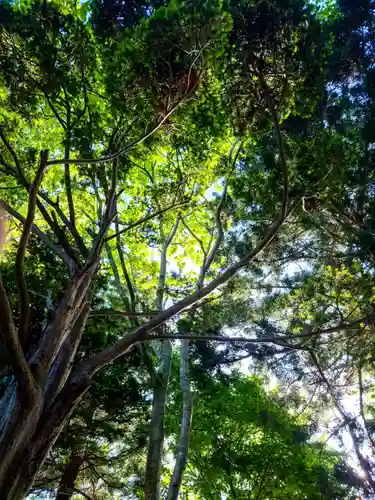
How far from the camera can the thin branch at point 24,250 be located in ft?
7.97

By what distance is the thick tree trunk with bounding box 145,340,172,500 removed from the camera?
4.41 meters

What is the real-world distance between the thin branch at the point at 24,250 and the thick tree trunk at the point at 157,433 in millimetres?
2805

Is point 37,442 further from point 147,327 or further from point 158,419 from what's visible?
point 158,419

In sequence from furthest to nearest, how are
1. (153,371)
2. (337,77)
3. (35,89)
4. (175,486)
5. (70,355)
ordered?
(337,77), (153,371), (175,486), (35,89), (70,355)

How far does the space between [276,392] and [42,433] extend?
6.86 metres

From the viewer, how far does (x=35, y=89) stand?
13.0 feet

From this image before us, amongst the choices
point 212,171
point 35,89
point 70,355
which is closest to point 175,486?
point 70,355

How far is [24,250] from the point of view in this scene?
8.32 ft

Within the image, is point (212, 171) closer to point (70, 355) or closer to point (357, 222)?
point (357, 222)

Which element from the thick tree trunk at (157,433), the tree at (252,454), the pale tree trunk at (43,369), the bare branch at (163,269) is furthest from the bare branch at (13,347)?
the tree at (252,454)

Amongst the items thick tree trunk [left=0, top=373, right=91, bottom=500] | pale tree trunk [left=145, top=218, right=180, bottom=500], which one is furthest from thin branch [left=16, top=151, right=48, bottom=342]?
pale tree trunk [left=145, top=218, right=180, bottom=500]

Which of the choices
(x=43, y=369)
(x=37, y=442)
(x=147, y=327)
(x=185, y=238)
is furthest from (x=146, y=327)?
(x=185, y=238)

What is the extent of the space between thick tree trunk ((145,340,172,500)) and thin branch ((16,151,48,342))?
281 cm

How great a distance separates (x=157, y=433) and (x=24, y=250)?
3509 millimetres
